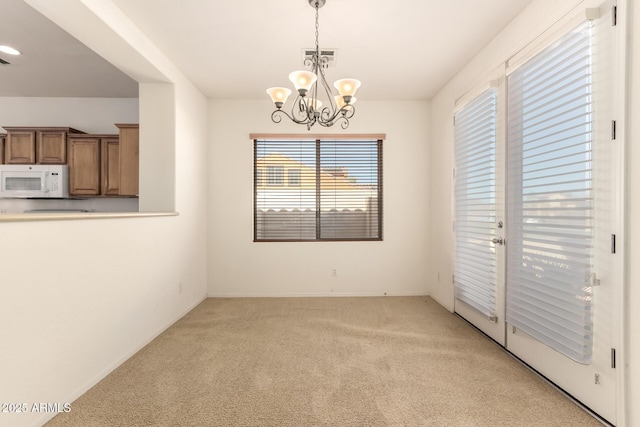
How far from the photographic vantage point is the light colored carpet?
1.75 meters

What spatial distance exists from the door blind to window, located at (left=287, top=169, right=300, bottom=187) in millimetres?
2059

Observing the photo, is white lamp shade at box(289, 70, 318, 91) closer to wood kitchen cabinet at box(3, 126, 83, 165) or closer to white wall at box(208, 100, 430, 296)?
white wall at box(208, 100, 430, 296)

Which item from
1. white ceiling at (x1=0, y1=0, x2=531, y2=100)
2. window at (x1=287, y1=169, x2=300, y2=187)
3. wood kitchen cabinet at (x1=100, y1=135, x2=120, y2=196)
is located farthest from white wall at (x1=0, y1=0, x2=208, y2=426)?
window at (x1=287, y1=169, x2=300, y2=187)

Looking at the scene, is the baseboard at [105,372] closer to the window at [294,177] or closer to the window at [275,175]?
the window at [275,175]

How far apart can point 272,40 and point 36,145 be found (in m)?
3.68

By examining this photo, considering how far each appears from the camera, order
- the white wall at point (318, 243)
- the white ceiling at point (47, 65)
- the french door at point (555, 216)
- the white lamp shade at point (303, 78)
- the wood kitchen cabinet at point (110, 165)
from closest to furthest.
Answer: the french door at point (555, 216) < the white lamp shade at point (303, 78) < the white ceiling at point (47, 65) < the wood kitchen cabinet at point (110, 165) < the white wall at point (318, 243)

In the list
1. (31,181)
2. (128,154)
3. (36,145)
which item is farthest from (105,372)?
(36,145)

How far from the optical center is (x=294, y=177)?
428cm

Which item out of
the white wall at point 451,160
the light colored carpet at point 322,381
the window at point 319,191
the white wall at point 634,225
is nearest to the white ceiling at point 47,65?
the window at point 319,191

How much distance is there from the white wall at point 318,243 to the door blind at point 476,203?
86 centimetres

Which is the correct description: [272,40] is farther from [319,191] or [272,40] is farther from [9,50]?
[9,50]

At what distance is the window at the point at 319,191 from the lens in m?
4.26

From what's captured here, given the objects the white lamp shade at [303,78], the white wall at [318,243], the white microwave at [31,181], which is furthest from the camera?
the white wall at [318,243]

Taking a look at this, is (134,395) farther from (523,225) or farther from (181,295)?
(523,225)
